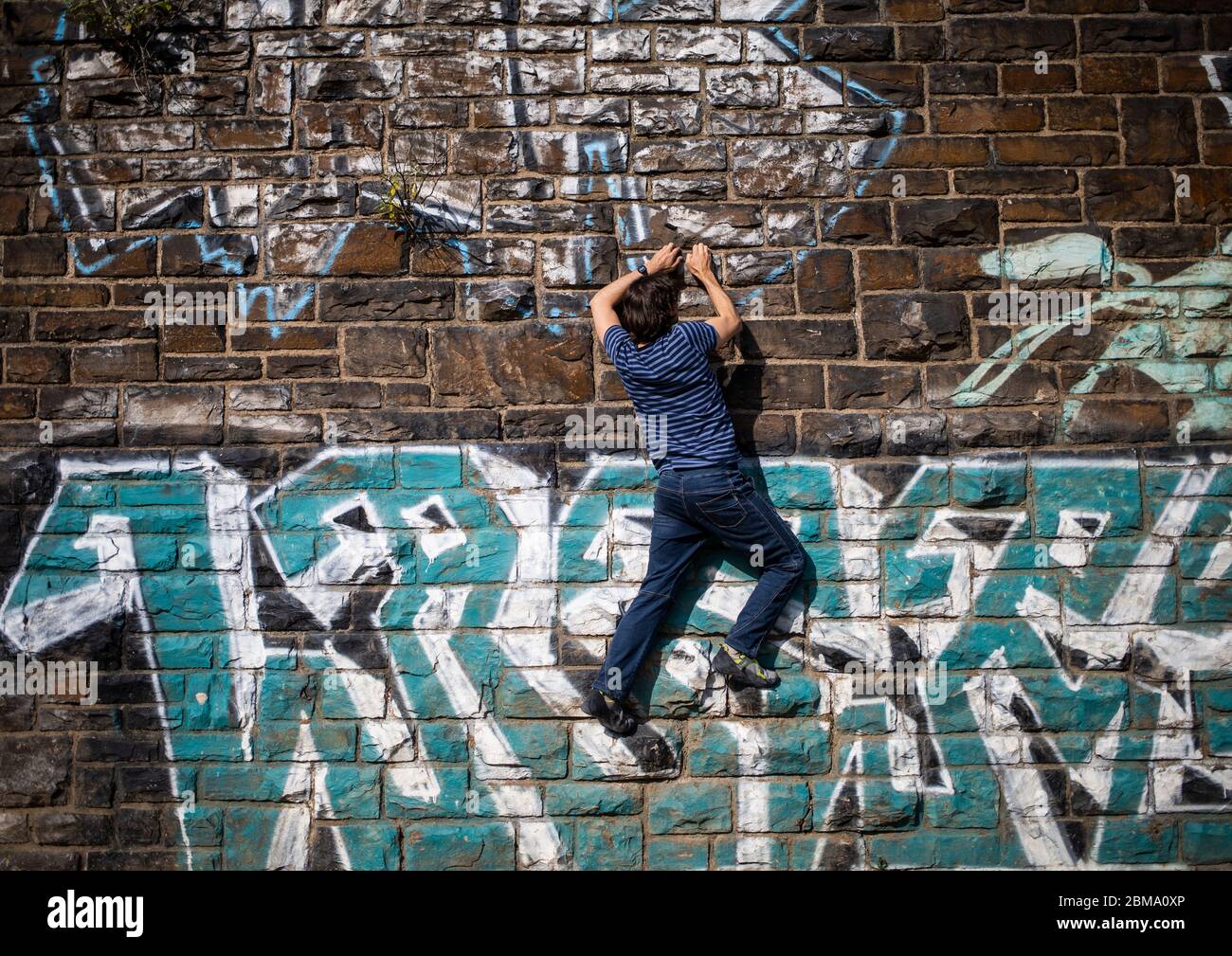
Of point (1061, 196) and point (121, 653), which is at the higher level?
point (1061, 196)

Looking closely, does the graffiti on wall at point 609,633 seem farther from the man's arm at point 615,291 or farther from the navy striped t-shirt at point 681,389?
the man's arm at point 615,291

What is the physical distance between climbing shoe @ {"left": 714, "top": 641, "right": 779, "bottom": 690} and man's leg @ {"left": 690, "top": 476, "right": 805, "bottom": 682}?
3cm

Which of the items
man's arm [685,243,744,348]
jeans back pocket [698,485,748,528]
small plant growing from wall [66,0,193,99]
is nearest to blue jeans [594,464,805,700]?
jeans back pocket [698,485,748,528]

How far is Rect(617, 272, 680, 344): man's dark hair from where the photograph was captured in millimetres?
3910

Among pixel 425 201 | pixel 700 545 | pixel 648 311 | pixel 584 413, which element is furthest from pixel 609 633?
pixel 425 201

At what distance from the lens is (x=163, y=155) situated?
166 inches

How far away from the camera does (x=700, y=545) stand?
3.99 metres

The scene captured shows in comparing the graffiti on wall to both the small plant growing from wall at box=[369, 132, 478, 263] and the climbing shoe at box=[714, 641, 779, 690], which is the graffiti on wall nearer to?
the climbing shoe at box=[714, 641, 779, 690]

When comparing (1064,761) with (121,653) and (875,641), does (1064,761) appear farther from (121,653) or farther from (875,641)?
(121,653)

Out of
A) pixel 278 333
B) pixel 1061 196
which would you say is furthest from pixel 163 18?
pixel 1061 196

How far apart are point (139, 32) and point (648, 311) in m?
2.76

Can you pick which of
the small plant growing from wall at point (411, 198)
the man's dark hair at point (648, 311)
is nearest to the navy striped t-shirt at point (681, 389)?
the man's dark hair at point (648, 311)

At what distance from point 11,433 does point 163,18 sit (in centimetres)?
207

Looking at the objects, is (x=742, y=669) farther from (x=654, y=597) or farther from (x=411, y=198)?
(x=411, y=198)
